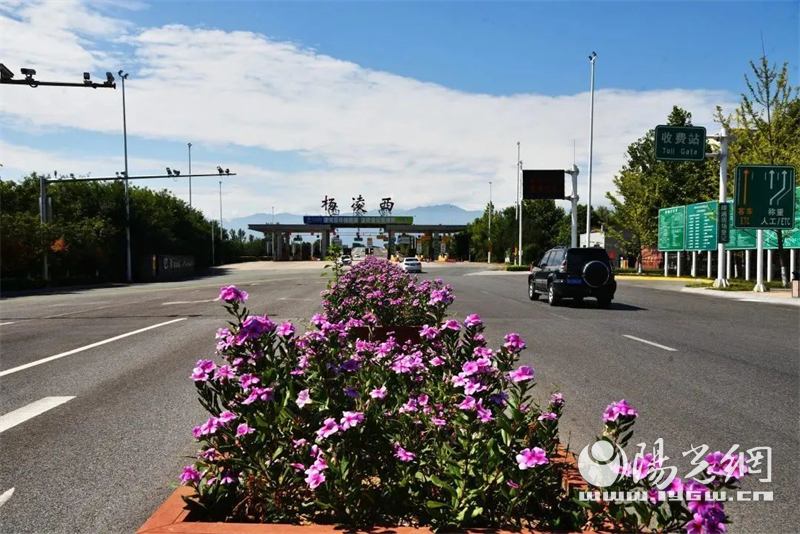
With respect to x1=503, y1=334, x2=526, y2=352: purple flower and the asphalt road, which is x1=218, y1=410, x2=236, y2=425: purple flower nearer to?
the asphalt road

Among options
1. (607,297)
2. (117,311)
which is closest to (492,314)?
(607,297)

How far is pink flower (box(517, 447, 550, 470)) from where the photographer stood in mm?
2852

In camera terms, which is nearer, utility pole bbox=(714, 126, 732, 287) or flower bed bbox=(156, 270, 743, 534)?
flower bed bbox=(156, 270, 743, 534)

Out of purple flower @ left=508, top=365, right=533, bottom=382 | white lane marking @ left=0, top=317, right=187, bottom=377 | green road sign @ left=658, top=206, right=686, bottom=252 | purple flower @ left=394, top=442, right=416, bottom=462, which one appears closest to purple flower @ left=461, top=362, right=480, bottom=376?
purple flower @ left=508, top=365, right=533, bottom=382

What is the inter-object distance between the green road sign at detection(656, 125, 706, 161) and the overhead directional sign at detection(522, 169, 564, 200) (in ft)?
48.4

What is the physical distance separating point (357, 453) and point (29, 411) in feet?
17.8

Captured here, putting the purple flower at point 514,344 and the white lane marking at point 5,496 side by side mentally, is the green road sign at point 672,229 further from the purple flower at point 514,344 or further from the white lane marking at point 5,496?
the white lane marking at point 5,496

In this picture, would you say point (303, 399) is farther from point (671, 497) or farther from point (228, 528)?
point (671, 497)

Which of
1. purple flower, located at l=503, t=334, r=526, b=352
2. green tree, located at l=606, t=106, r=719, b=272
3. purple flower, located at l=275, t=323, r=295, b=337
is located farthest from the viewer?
green tree, located at l=606, t=106, r=719, b=272

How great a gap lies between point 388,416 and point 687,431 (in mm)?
3702

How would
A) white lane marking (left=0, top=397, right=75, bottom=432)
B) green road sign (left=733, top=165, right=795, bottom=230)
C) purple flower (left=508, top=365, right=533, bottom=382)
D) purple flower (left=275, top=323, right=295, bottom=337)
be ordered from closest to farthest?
purple flower (left=508, top=365, right=533, bottom=382)
purple flower (left=275, top=323, right=295, bottom=337)
white lane marking (left=0, top=397, right=75, bottom=432)
green road sign (left=733, top=165, right=795, bottom=230)

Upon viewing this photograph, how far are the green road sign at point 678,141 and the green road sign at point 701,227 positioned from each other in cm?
931

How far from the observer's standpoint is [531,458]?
2885 millimetres

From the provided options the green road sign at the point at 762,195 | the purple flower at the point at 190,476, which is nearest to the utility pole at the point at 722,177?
the green road sign at the point at 762,195
